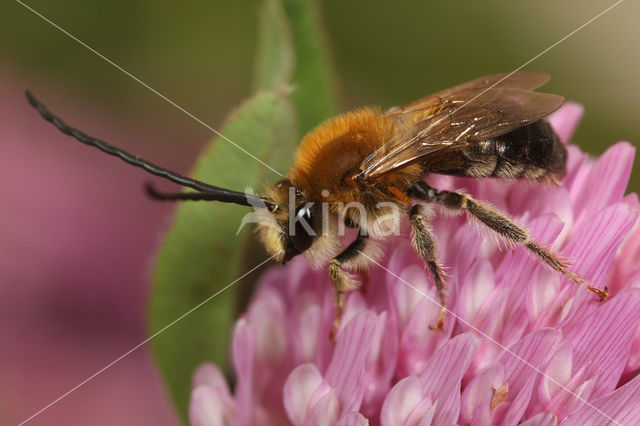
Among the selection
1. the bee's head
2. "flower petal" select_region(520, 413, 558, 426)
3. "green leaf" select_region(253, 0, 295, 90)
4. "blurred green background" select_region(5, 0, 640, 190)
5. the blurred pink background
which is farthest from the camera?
"blurred green background" select_region(5, 0, 640, 190)

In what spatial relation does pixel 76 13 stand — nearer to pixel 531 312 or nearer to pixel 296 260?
pixel 296 260

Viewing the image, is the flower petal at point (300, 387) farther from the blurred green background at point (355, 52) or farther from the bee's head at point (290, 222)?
the blurred green background at point (355, 52)

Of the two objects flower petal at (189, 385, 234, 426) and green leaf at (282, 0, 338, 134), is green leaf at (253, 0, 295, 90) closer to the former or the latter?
green leaf at (282, 0, 338, 134)

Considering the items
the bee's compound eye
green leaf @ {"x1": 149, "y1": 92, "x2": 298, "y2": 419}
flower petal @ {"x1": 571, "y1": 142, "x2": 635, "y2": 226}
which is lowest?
flower petal @ {"x1": 571, "y1": 142, "x2": 635, "y2": 226}

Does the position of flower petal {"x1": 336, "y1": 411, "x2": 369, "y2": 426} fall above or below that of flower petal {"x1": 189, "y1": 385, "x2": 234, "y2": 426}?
below

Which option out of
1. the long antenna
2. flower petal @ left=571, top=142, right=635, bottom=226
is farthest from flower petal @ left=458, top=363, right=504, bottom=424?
the long antenna

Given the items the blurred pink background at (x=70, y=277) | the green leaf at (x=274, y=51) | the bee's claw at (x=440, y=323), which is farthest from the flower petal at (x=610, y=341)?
the blurred pink background at (x=70, y=277)

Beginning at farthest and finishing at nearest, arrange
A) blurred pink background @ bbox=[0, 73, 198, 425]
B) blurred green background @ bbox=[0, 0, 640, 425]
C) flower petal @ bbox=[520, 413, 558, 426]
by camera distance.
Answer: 1. blurred green background @ bbox=[0, 0, 640, 425]
2. blurred pink background @ bbox=[0, 73, 198, 425]
3. flower petal @ bbox=[520, 413, 558, 426]

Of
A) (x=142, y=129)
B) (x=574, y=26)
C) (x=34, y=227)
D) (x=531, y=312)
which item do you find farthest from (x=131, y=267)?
(x=574, y=26)
